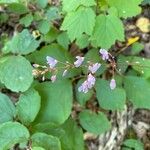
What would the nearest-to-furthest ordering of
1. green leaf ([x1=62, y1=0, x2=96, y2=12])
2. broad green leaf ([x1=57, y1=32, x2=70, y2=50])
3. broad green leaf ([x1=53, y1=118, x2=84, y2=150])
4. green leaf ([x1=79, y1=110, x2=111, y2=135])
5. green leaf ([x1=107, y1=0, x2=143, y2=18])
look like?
green leaf ([x1=62, y1=0, x2=96, y2=12]) < green leaf ([x1=107, y1=0, x2=143, y2=18]) < broad green leaf ([x1=53, y1=118, x2=84, y2=150]) < green leaf ([x1=79, y1=110, x2=111, y2=135]) < broad green leaf ([x1=57, y1=32, x2=70, y2=50])

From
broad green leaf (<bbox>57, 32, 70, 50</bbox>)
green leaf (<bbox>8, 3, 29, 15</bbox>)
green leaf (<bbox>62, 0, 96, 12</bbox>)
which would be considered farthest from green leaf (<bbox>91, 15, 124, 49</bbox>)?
green leaf (<bbox>8, 3, 29, 15</bbox>)

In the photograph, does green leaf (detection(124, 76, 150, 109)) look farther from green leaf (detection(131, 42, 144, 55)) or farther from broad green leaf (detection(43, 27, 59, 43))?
broad green leaf (detection(43, 27, 59, 43))

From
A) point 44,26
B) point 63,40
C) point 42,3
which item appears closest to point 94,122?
point 63,40

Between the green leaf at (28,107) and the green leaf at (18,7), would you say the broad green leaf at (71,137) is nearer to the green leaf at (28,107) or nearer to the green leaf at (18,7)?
the green leaf at (28,107)

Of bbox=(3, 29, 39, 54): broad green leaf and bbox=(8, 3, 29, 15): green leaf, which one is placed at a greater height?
bbox=(8, 3, 29, 15): green leaf

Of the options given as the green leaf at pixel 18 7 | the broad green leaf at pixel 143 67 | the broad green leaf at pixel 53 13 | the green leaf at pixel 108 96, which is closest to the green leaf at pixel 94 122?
the green leaf at pixel 108 96

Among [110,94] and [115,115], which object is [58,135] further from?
[115,115]

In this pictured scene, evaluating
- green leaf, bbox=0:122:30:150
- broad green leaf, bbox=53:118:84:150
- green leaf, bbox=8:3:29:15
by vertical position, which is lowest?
broad green leaf, bbox=53:118:84:150
